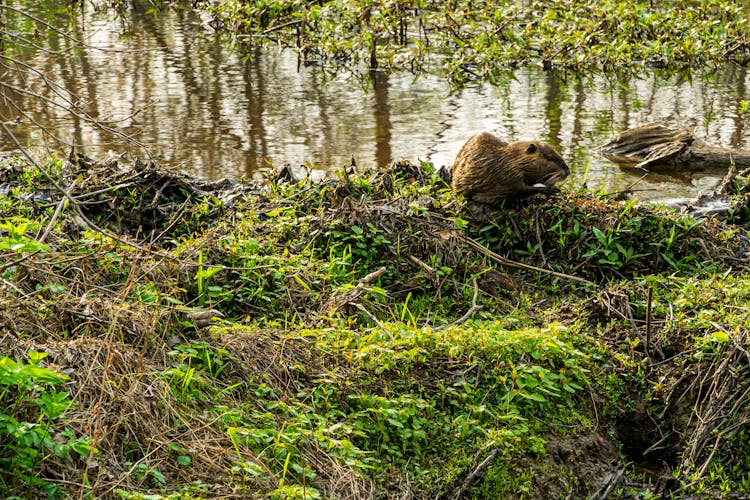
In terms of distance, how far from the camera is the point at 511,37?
12016mm

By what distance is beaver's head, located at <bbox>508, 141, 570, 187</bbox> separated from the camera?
605 cm

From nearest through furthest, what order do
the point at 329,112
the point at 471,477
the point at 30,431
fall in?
1. the point at 30,431
2. the point at 471,477
3. the point at 329,112

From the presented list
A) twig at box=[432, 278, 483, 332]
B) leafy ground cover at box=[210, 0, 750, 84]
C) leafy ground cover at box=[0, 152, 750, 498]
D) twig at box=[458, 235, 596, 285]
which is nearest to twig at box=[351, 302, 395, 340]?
leafy ground cover at box=[0, 152, 750, 498]

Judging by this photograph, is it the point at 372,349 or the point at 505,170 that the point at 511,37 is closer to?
the point at 505,170

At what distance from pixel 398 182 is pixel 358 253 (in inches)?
43.0

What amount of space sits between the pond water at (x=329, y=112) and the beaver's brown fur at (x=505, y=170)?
171 centimetres

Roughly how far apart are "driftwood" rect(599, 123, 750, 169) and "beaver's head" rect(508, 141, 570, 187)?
2781mm

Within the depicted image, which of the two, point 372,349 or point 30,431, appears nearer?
point 30,431

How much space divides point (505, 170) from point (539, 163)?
269 mm

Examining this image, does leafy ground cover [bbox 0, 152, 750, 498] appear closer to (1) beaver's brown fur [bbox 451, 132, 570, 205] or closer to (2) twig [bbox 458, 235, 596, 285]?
(2) twig [bbox 458, 235, 596, 285]

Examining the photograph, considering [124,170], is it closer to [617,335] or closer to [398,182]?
[398,182]

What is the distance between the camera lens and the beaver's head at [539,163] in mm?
6051

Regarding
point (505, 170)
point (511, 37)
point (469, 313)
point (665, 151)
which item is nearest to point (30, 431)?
point (469, 313)

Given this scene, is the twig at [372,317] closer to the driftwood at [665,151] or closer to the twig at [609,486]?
the twig at [609,486]
